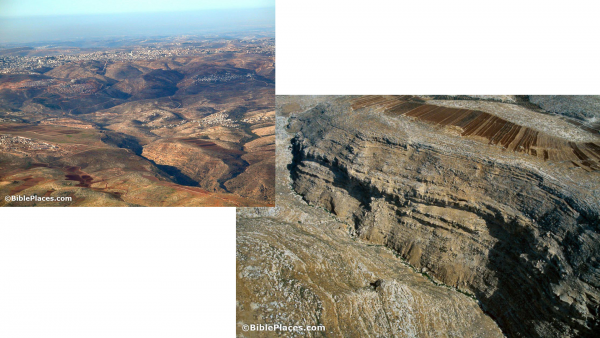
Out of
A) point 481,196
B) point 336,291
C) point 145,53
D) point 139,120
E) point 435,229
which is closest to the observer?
point 336,291

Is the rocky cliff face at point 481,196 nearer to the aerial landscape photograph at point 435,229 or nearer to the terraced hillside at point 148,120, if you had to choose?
the aerial landscape photograph at point 435,229

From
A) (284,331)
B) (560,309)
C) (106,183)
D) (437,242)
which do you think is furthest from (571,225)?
(106,183)

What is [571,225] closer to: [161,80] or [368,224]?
[368,224]

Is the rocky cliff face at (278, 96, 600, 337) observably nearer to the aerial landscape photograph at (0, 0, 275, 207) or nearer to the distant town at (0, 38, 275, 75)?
the aerial landscape photograph at (0, 0, 275, 207)

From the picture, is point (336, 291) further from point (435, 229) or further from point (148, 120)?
point (148, 120)

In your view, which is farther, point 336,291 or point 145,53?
point 145,53

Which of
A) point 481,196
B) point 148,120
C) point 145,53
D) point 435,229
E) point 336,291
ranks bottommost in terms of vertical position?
point 336,291

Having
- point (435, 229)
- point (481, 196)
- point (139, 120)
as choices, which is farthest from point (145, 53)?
point (481, 196)
